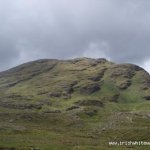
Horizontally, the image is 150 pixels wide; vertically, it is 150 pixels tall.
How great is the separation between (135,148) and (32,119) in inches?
3820

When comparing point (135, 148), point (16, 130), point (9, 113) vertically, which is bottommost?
point (135, 148)

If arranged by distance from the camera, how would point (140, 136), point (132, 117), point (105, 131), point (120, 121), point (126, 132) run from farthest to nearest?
point (132, 117) < point (120, 121) < point (105, 131) < point (126, 132) < point (140, 136)

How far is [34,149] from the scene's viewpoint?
7856 cm

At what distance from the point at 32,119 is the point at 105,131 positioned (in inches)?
1930

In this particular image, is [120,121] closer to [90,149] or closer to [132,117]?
[132,117]

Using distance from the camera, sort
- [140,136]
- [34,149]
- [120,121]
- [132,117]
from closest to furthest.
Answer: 1. [34,149]
2. [140,136]
3. [120,121]
4. [132,117]

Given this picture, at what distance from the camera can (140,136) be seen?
121375 mm

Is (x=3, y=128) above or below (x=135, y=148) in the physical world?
above

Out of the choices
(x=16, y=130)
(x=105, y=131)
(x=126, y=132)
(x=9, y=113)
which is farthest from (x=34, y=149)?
(x=9, y=113)

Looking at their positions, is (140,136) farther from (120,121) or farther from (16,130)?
(120,121)

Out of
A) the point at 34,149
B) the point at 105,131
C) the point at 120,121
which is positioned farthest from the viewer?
the point at 120,121

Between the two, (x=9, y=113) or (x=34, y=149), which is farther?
(x=9, y=113)

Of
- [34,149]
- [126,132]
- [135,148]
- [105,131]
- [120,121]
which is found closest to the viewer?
[34,149]

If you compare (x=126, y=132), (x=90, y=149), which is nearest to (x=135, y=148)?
(x=90, y=149)
